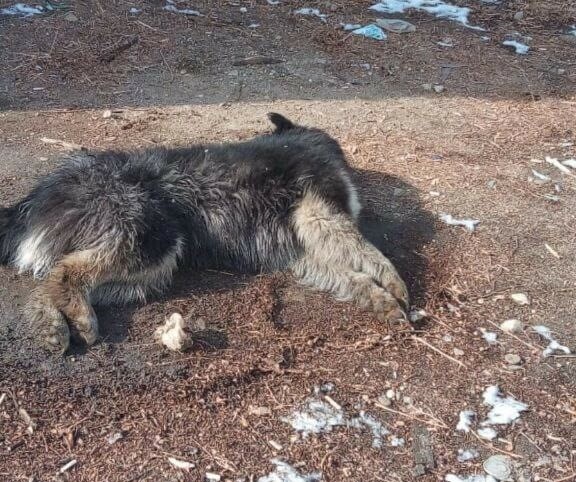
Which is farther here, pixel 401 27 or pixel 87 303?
pixel 401 27

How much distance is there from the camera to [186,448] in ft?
10.9

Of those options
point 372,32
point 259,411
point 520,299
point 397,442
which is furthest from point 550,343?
point 372,32

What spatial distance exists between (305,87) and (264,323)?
4315 mm

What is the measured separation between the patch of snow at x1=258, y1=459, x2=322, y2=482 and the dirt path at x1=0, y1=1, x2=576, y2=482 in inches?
1.5

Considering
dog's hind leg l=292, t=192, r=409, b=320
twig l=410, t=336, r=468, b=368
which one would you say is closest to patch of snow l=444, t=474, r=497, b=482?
twig l=410, t=336, r=468, b=368

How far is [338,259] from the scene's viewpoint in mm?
4758

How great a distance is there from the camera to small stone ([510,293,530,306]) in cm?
464

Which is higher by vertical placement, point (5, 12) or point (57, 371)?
point (5, 12)

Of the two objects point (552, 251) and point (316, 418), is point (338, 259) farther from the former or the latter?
point (552, 251)

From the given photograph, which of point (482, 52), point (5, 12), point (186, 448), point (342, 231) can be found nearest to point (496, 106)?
point (482, 52)

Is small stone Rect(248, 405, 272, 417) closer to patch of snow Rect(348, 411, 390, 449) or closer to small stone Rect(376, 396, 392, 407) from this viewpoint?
patch of snow Rect(348, 411, 390, 449)

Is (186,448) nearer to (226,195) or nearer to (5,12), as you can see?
(226,195)

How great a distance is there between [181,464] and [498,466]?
159 centimetres

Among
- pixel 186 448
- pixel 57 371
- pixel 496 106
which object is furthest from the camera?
pixel 496 106
